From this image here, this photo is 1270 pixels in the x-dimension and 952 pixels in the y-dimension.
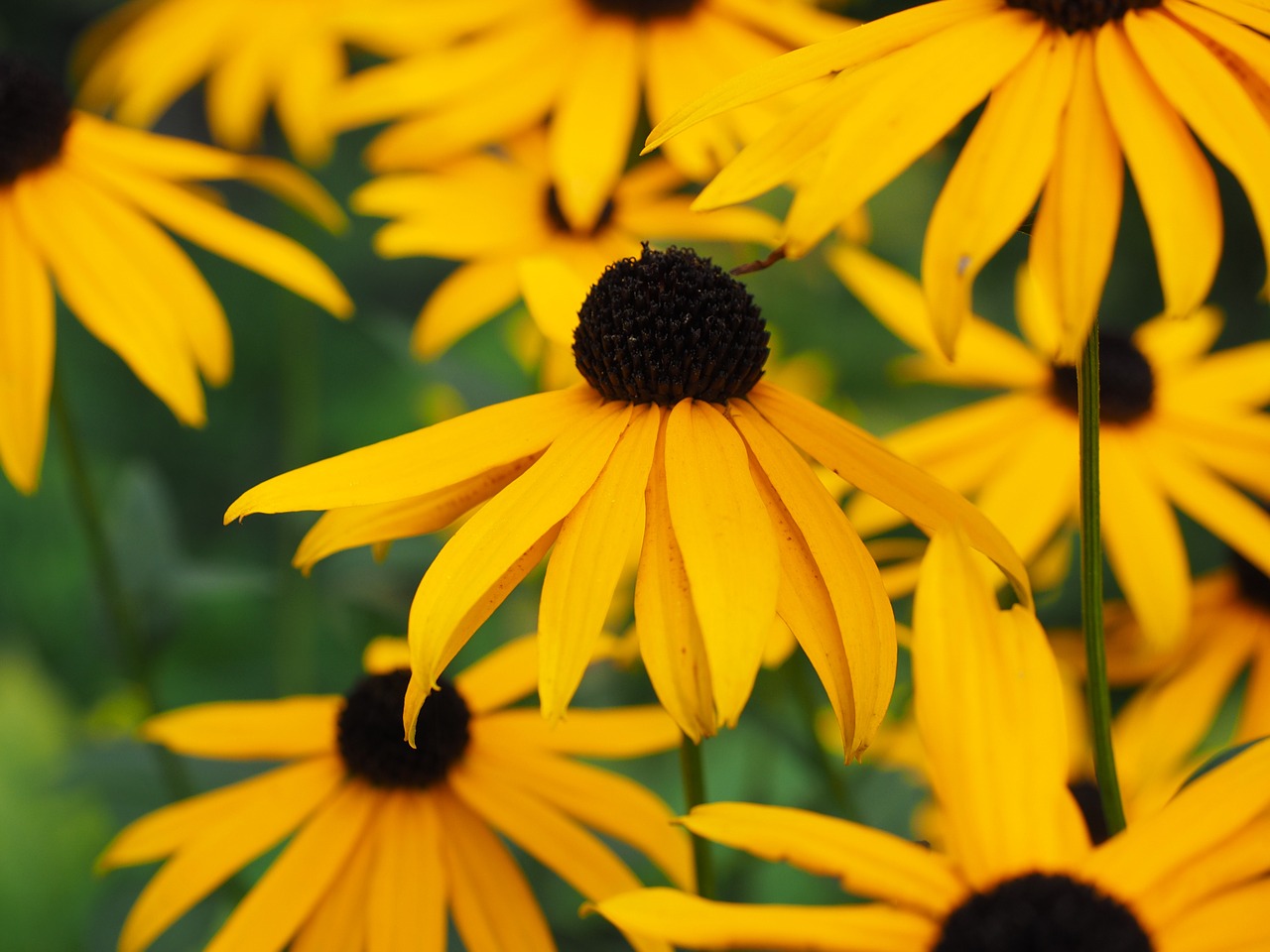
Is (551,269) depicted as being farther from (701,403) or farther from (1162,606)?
(1162,606)

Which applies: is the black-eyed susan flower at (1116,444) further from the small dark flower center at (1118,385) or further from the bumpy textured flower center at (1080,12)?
the bumpy textured flower center at (1080,12)

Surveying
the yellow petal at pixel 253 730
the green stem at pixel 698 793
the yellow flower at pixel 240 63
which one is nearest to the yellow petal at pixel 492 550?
the green stem at pixel 698 793

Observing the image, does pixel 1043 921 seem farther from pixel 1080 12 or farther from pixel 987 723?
pixel 1080 12

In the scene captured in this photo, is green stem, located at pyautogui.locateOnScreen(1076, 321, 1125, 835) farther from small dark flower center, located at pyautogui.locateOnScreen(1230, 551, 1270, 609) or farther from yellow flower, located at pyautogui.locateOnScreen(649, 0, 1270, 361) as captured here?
small dark flower center, located at pyautogui.locateOnScreen(1230, 551, 1270, 609)

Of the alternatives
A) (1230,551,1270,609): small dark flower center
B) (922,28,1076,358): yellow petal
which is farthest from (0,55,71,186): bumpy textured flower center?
(1230,551,1270,609): small dark flower center

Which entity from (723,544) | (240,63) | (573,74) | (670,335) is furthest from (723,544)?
(240,63)

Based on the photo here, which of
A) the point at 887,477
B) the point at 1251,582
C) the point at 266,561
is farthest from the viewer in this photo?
the point at 266,561
